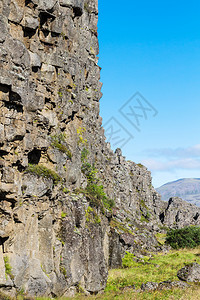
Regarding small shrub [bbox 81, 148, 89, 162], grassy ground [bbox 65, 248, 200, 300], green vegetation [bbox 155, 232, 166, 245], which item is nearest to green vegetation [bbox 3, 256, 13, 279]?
grassy ground [bbox 65, 248, 200, 300]

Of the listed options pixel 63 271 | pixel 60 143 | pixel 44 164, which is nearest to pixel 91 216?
pixel 63 271

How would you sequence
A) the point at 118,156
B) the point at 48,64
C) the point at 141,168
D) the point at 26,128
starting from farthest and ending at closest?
the point at 141,168 < the point at 118,156 < the point at 48,64 < the point at 26,128

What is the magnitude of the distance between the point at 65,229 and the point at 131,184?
66.6 meters

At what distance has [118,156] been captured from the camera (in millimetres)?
82062

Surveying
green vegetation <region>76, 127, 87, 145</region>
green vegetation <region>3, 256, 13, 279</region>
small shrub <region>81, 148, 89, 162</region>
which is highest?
green vegetation <region>76, 127, 87, 145</region>

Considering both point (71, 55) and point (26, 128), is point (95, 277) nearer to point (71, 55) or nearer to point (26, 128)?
point (26, 128)

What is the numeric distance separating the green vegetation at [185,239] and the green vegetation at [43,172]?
38.3m

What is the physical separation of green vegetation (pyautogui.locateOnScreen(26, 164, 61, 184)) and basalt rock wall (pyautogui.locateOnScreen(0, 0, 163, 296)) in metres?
0.08

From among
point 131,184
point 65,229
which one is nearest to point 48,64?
point 65,229

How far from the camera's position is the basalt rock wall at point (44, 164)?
17266 mm

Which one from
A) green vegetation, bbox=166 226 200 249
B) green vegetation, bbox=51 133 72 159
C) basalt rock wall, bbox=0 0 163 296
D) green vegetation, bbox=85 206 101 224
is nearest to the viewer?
basalt rock wall, bbox=0 0 163 296

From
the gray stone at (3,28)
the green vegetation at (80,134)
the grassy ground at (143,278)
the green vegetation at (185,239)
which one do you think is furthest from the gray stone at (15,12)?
the green vegetation at (185,239)

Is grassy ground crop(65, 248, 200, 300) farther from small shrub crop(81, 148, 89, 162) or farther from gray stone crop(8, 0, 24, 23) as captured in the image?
gray stone crop(8, 0, 24, 23)

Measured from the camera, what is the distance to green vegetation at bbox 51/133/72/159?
22953mm
